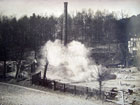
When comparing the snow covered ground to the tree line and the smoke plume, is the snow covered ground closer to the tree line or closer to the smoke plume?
the smoke plume

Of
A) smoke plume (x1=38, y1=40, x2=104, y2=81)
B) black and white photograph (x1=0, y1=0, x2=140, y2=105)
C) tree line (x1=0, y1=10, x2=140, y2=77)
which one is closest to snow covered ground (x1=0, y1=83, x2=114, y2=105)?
black and white photograph (x1=0, y1=0, x2=140, y2=105)

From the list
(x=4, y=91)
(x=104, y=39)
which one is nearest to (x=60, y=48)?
(x=104, y=39)

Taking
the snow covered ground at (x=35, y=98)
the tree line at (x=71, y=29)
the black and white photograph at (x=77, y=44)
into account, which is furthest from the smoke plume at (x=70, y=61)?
the snow covered ground at (x=35, y=98)

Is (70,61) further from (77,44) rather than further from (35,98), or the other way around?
(35,98)

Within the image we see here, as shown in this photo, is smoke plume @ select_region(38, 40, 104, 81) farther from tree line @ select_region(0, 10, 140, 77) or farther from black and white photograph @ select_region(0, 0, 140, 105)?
tree line @ select_region(0, 10, 140, 77)

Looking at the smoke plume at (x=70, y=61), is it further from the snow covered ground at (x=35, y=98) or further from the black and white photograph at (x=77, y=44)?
the snow covered ground at (x=35, y=98)

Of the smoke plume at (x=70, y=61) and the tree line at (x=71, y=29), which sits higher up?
the tree line at (x=71, y=29)

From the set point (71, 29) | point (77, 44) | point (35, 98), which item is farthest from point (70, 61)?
point (35, 98)

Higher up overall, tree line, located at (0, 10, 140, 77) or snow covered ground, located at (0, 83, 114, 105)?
tree line, located at (0, 10, 140, 77)

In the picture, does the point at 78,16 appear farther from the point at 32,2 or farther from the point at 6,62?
the point at 6,62

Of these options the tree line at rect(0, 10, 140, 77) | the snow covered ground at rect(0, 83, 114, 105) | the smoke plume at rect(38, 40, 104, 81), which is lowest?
the snow covered ground at rect(0, 83, 114, 105)
